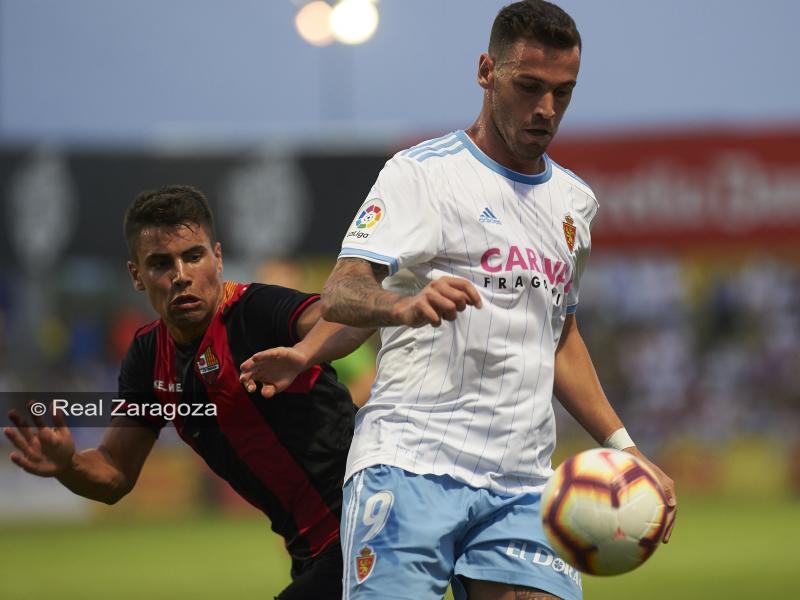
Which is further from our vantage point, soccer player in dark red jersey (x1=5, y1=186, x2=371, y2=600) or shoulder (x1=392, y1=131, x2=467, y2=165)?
soccer player in dark red jersey (x1=5, y1=186, x2=371, y2=600)

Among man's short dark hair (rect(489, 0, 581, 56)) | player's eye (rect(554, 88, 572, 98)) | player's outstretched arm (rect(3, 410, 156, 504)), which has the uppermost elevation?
man's short dark hair (rect(489, 0, 581, 56))

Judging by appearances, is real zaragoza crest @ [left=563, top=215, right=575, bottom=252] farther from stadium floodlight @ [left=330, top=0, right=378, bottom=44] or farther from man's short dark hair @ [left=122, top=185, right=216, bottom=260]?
stadium floodlight @ [left=330, top=0, right=378, bottom=44]

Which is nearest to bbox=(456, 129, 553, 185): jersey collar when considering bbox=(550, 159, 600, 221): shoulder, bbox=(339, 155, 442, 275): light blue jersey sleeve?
bbox=(550, 159, 600, 221): shoulder

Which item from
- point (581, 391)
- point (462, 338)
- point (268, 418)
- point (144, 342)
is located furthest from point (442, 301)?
point (144, 342)

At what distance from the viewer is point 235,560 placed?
1463cm

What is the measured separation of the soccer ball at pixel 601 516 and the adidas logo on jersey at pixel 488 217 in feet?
2.66

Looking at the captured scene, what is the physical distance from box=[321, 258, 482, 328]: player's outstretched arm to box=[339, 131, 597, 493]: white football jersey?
7 centimetres

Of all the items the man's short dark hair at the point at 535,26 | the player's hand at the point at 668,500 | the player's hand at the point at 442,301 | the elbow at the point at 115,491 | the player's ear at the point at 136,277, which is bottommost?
the elbow at the point at 115,491

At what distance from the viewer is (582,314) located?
24.4 metres

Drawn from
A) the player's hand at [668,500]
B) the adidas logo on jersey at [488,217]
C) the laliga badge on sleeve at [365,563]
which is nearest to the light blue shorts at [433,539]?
the laliga badge on sleeve at [365,563]

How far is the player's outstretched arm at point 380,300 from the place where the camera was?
358 centimetres

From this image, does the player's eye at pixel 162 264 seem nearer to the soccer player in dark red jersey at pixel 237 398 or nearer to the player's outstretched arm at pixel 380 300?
the soccer player in dark red jersey at pixel 237 398

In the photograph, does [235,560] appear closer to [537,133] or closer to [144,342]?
[144,342]

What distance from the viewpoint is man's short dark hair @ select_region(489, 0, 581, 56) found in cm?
427
